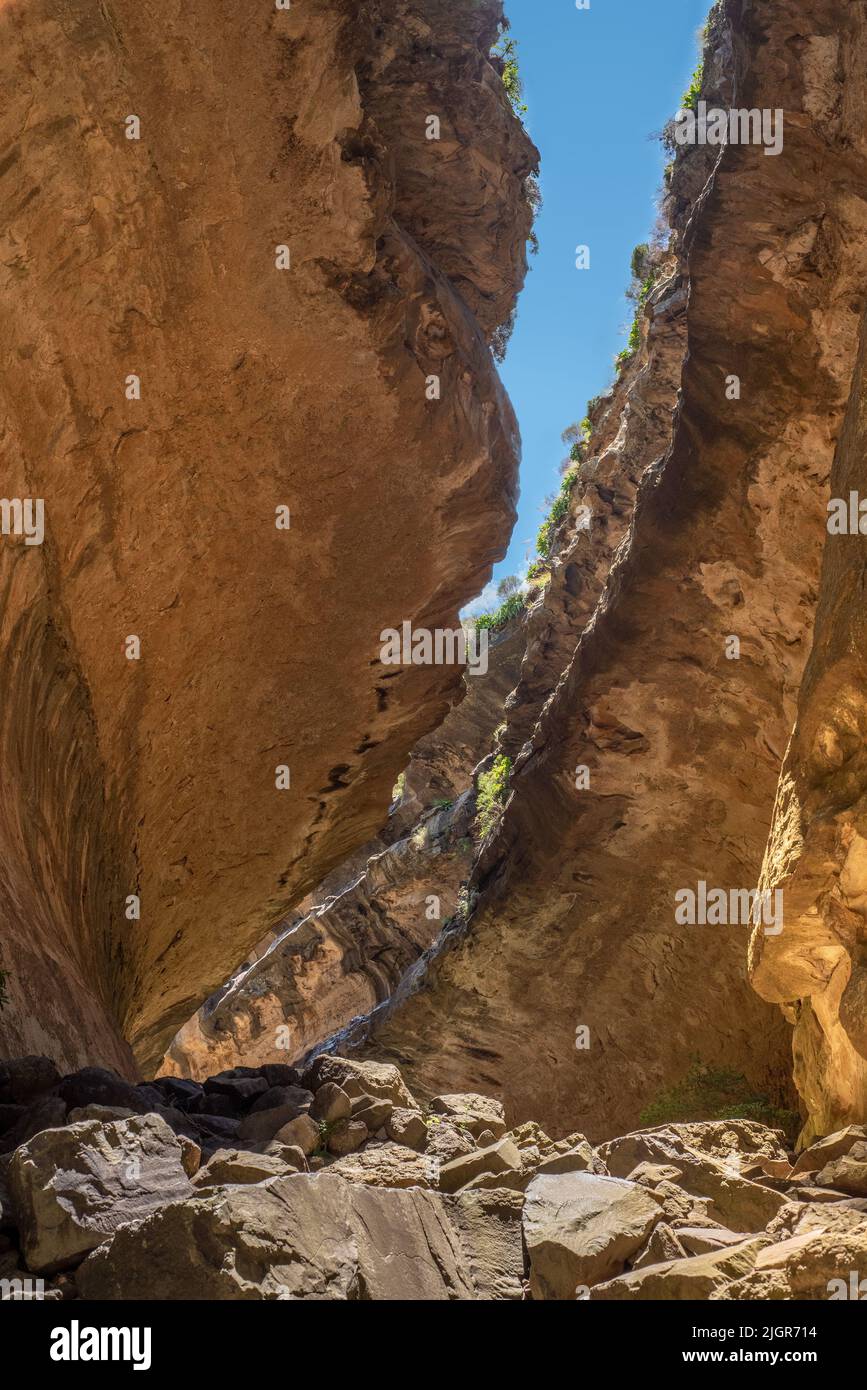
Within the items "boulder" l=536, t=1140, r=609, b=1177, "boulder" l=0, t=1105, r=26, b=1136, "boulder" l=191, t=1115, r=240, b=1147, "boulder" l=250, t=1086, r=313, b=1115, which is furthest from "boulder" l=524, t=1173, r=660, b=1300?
"boulder" l=0, t=1105, r=26, b=1136

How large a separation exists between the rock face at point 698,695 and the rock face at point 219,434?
1740 millimetres

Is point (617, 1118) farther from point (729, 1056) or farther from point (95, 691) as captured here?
point (95, 691)

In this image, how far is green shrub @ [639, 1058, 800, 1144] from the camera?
451 inches

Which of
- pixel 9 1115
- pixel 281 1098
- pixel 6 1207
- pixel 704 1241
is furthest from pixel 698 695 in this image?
pixel 6 1207

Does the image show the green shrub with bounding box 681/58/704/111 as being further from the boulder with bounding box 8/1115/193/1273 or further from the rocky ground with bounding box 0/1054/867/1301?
the boulder with bounding box 8/1115/193/1273

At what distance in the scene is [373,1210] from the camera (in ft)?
15.2

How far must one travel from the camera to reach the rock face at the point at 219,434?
7969 millimetres

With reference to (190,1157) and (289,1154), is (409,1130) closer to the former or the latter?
(289,1154)

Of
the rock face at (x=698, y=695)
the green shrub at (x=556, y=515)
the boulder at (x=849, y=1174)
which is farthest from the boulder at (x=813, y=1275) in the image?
the green shrub at (x=556, y=515)

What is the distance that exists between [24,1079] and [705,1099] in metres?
7.99

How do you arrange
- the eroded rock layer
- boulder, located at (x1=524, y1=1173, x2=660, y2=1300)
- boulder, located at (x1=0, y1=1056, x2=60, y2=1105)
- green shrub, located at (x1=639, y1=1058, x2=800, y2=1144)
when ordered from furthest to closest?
the eroded rock layer, green shrub, located at (x1=639, y1=1058, x2=800, y2=1144), boulder, located at (x1=0, y1=1056, x2=60, y2=1105), boulder, located at (x1=524, y1=1173, x2=660, y2=1300)

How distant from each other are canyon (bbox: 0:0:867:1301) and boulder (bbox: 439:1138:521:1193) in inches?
0.6

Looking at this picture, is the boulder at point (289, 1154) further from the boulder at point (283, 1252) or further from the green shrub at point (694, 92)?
the green shrub at point (694, 92)
